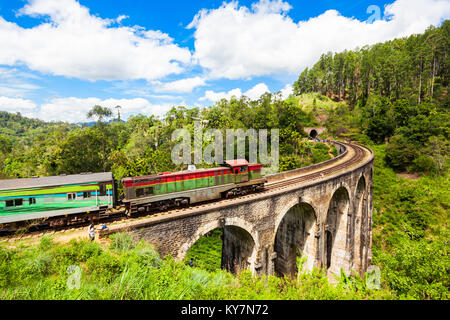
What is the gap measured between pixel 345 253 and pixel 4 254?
33.9 m

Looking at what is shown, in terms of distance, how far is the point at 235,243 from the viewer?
2031 cm

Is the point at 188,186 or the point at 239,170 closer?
the point at 188,186

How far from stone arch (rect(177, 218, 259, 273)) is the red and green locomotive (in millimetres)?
3011

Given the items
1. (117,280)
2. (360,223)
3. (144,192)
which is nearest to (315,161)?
(360,223)

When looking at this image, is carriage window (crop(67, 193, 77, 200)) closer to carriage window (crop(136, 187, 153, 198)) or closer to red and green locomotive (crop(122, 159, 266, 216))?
red and green locomotive (crop(122, 159, 266, 216))

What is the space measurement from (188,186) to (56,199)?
8923 mm

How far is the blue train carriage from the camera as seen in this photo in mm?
13656

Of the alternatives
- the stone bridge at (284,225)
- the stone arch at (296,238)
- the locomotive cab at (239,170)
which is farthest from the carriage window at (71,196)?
the stone arch at (296,238)

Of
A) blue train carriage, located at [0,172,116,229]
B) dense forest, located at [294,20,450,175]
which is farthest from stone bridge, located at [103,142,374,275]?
dense forest, located at [294,20,450,175]

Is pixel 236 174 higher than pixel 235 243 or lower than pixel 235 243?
higher

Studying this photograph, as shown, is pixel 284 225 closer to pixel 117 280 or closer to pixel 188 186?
pixel 188 186

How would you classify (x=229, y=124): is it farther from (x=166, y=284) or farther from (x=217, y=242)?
(x=166, y=284)

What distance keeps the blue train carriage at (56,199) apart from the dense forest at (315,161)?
3.00 meters

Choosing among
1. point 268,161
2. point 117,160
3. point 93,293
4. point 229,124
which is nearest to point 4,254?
point 93,293
